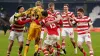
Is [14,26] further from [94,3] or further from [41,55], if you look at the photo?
[94,3]

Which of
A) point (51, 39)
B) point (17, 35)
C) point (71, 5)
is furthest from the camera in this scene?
point (71, 5)

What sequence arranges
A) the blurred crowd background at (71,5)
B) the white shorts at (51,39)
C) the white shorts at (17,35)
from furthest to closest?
the blurred crowd background at (71,5) → the white shorts at (17,35) → the white shorts at (51,39)

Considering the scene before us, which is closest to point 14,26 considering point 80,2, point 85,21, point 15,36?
point 15,36

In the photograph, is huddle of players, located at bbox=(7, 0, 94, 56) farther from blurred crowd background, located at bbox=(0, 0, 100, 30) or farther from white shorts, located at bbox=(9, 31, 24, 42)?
blurred crowd background, located at bbox=(0, 0, 100, 30)

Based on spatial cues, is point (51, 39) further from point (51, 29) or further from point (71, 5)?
point (71, 5)

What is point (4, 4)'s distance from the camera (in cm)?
Result: 5403

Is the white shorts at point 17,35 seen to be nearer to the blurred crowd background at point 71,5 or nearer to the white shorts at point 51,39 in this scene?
the white shorts at point 51,39

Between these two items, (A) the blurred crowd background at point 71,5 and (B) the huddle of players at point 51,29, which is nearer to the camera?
(B) the huddle of players at point 51,29

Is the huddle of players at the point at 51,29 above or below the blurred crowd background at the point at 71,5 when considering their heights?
above

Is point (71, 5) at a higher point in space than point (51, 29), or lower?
lower

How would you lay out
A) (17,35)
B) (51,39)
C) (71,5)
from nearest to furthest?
(51,39) → (17,35) → (71,5)

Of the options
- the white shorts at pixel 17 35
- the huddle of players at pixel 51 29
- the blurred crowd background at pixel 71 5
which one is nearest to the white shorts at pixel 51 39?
the huddle of players at pixel 51 29

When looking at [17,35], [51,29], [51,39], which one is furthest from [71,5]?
[51,39]

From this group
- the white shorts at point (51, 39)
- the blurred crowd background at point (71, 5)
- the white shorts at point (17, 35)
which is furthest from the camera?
the blurred crowd background at point (71, 5)
